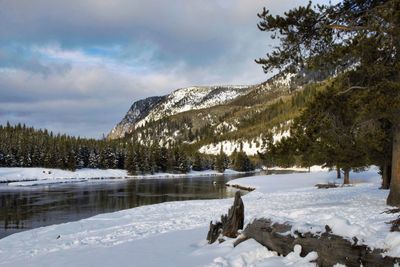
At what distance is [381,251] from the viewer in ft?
22.1

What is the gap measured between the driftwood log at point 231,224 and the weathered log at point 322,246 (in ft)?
6.02

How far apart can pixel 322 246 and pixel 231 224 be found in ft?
Answer: 15.1

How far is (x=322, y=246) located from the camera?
7.89m

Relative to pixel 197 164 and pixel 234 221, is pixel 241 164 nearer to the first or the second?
pixel 197 164

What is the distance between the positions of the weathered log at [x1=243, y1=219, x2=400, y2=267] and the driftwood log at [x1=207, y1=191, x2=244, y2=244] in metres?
1.84

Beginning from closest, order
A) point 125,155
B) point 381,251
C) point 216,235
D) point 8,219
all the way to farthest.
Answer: point 381,251 < point 216,235 < point 8,219 < point 125,155

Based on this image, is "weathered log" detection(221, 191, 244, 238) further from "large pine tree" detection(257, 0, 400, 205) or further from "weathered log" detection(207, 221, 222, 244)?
"large pine tree" detection(257, 0, 400, 205)

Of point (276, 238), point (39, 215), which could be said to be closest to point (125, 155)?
point (39, 215)

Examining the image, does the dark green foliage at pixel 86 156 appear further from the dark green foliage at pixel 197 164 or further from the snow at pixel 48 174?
the dark green foliage at pixel 197 164

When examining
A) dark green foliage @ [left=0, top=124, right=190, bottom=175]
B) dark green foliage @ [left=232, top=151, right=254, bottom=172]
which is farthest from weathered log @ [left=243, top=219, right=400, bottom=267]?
dark green foliage @ [left=232, top=151, right=254, bottom=172]

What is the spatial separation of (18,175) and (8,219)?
75679 mm

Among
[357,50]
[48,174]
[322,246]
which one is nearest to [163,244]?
[322,246]

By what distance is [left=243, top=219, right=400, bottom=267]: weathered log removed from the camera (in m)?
6.91

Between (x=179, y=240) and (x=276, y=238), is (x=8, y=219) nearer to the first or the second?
(x=179, y=240)
